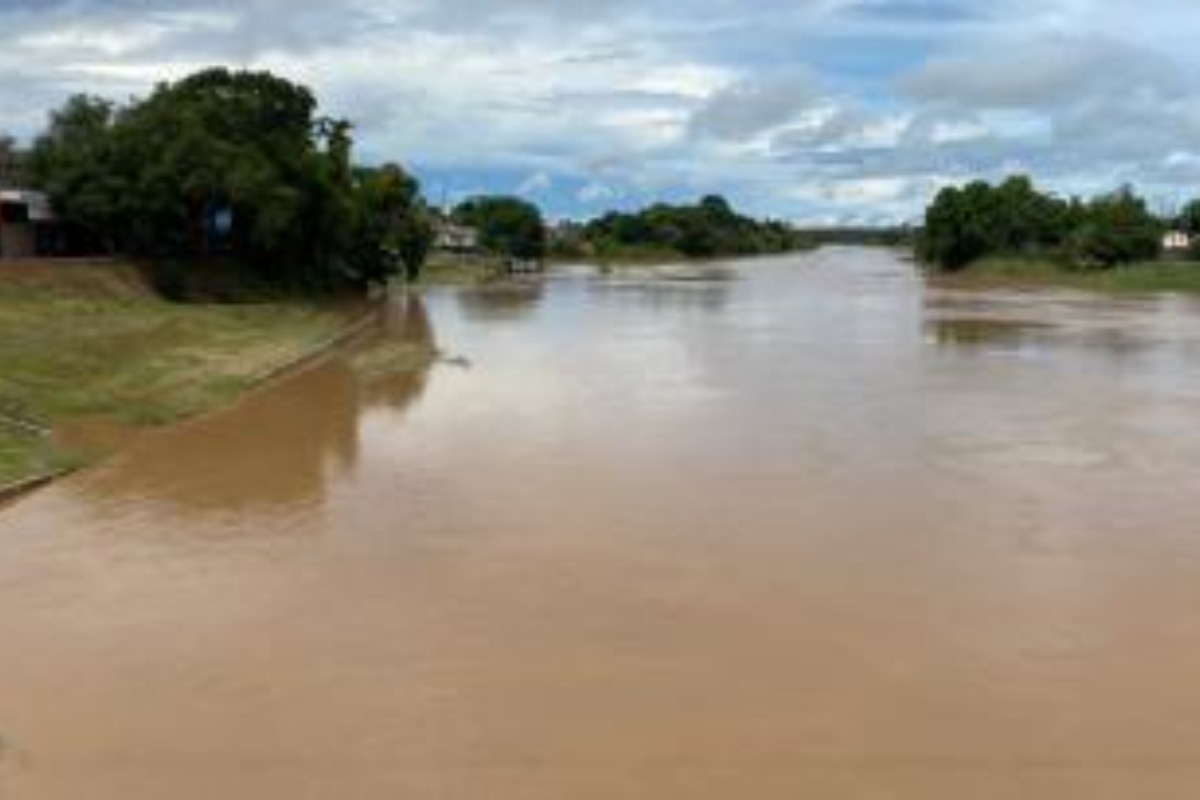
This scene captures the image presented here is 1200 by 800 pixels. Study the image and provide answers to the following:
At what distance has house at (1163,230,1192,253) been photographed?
109 metres

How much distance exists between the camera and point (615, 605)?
14.1 metres

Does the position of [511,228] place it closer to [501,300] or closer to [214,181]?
[501,300]

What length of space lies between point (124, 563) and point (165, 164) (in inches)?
1348

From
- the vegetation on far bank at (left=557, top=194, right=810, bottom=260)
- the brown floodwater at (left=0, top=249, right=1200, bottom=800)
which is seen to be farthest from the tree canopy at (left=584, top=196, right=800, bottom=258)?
the brown floodwater at (left=0, top=249, right=1200, bottom=800)

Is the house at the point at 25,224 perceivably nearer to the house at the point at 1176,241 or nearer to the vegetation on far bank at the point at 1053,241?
→ the vegetation on far bank at the point at 1053,241

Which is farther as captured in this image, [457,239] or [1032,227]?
[457,239]

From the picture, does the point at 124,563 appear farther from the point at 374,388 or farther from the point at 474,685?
the point at 374,388

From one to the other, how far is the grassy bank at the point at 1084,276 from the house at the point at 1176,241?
9400mm

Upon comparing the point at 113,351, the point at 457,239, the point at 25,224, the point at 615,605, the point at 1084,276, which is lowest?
the point at 1084,276

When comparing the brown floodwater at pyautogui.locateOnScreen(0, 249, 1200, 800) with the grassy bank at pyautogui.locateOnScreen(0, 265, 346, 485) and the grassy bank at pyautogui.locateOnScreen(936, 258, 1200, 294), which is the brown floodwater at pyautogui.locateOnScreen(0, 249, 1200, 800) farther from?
the grassy bank at pyautogui.locateOnScreen(936, 258, 1200, 294)

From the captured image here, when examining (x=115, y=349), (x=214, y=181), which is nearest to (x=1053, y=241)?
(x=214, y=181)

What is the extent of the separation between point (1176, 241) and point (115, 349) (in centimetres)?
9557

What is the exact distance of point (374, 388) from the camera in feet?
107

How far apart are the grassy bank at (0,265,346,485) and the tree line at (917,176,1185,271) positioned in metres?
62.3
